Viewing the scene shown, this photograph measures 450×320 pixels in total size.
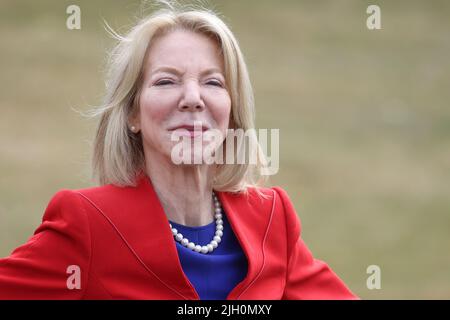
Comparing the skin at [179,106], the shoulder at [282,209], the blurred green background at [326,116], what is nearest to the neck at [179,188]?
the skin at [179,106]

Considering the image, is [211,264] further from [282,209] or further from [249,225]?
[282,209]

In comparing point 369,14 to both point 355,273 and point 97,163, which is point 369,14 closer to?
point 355,273

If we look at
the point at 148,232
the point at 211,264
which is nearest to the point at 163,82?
the point at 148,232

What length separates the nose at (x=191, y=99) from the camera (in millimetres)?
2510

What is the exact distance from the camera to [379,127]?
8.83 metres

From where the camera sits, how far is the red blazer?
233cm

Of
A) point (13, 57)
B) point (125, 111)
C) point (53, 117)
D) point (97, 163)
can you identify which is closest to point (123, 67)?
point (125, 111)

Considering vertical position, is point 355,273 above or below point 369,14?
below

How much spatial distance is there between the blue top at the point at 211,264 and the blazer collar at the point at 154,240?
0.12ft

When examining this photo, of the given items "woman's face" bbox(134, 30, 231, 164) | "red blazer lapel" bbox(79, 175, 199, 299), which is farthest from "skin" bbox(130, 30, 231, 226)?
"red blazer lapel" bbox(79, 175, 199, 299)

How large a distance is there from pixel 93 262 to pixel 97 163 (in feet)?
1.34

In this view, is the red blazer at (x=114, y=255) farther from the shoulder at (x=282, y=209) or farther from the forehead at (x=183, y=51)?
the forehead at (x=183, y=51)

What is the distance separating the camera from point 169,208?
2602 mm

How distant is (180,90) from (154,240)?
1.37 feet
